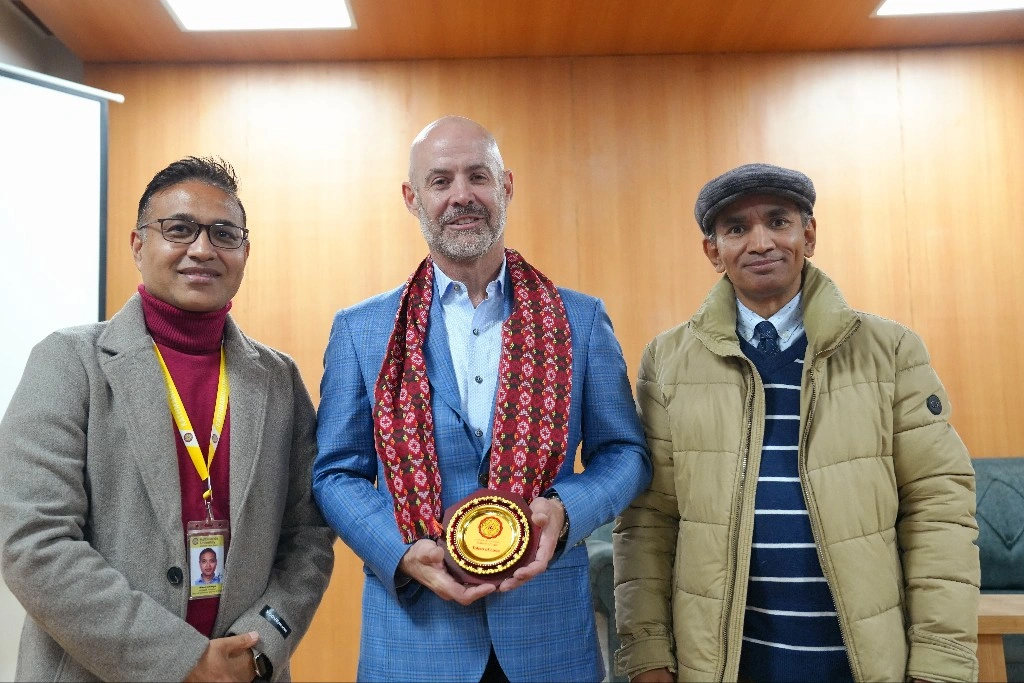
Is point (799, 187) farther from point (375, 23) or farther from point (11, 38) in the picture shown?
point (11, 38)

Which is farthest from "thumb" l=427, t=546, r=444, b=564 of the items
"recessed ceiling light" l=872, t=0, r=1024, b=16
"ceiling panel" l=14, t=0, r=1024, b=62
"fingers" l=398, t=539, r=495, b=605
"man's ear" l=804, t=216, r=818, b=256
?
"recessed ceiling light" l=872, t=0, r=1024, b=16

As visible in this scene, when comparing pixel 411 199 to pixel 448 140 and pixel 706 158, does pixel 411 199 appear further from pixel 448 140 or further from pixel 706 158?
pixel 706 158

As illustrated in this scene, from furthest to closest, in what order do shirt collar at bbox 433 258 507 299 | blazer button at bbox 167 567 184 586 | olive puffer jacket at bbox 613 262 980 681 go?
shirt collar at bbox 433 258 507 299 < olive puffer jacket at bbox 613 262 980 681 < blazer button at bbox 167 567 184 586

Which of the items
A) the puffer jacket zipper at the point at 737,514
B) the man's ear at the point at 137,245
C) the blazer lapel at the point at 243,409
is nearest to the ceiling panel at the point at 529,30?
the man's ear at the point at 137,245

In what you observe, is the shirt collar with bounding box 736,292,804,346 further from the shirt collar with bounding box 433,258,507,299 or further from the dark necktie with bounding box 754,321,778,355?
the shirt collar with bounding box 433,258,507,299

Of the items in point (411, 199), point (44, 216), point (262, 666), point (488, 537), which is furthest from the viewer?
point (44, 216)

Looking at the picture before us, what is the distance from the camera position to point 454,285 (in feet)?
6.17

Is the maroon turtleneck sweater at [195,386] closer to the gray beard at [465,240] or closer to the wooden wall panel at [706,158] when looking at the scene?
the gray beard at [465,240]

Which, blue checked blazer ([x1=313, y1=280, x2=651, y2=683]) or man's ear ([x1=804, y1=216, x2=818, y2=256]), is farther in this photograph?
man's ear ([x1=804, y1=216, x2=818, y2=256])

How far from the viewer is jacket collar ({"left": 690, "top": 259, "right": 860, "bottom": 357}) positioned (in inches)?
70.1

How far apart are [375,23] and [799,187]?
2.74 meters

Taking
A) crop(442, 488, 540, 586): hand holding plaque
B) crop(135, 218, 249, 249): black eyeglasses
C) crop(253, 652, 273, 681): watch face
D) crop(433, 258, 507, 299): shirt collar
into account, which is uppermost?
crop(135, 218, 249, 249): black eyeglasses

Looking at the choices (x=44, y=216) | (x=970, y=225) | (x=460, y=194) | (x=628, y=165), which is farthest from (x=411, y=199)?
(x=970, y=225)

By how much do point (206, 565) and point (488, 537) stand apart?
21.6 inches
